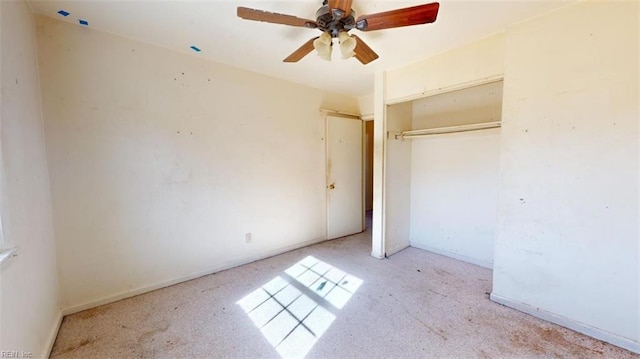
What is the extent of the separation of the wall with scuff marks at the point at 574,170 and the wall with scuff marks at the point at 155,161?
8.26ft

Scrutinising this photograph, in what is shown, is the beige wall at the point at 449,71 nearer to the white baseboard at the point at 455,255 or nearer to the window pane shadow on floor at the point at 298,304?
the white baseboard at the point at 455,255

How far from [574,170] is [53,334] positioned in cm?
406

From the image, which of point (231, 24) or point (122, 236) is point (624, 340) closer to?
point (231, 24)

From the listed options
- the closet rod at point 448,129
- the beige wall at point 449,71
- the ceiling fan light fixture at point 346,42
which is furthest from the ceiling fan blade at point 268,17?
the closet rod at point 448,129

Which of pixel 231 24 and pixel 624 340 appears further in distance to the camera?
pixel 231 24

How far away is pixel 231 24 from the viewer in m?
1.99

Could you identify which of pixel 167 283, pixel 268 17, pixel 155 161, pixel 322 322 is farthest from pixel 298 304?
pixel 268 17

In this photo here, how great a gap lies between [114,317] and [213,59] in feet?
8.60

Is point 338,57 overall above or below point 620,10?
above

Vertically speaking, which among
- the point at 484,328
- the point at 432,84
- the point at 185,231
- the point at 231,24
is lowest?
the point at 484,328

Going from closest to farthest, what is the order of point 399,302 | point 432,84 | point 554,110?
point 554,110, point 399,302, point 432,84

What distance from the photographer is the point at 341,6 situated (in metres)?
1.44

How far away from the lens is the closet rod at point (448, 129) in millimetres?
→ 2627

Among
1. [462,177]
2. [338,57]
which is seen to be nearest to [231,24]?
[338,57]
